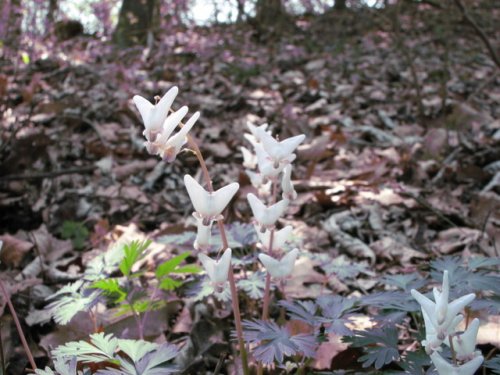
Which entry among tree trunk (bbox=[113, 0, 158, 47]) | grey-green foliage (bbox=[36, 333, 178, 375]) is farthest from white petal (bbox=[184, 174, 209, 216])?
tree trunk (bbox=[113, 0, 158, 47])

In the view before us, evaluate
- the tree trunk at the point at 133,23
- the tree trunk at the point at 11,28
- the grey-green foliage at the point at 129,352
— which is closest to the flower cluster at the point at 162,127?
the grey-green foliage at the point at 129,352

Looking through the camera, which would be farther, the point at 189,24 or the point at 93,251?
the point at 189,24

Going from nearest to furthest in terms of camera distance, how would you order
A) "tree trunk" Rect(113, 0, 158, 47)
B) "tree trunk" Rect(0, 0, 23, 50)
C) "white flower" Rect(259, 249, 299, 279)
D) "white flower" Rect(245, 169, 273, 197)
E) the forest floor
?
1. "white flower" Rect(259, 249, 299, 279)
2. "white flower" Rect(245, 169, 273, 197)
3. the forest floor
4. "tree trunk" Rect(0, 0, 23, 50)
5. "tree trunk" Rect(113, 0, 158, 47)

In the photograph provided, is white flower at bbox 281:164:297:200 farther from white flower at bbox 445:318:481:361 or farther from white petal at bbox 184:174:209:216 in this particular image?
white flower at bbox 445:318:481:361

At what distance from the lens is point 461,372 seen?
3.63ft

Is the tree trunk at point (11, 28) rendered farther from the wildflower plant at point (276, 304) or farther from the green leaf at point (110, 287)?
the wildflower plant at point (276, 304)

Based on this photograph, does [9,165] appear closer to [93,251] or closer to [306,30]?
[93,251]

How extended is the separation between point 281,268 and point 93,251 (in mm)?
1955

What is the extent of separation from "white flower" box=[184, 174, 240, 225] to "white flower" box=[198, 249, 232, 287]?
114mm

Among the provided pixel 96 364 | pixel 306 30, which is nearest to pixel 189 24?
pixel 306 30

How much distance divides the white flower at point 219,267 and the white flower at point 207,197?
0.11 meters

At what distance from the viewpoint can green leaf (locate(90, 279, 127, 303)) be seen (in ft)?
5.76

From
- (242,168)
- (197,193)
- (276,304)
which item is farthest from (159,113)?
(242,168)

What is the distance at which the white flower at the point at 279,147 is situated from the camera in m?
1.49
